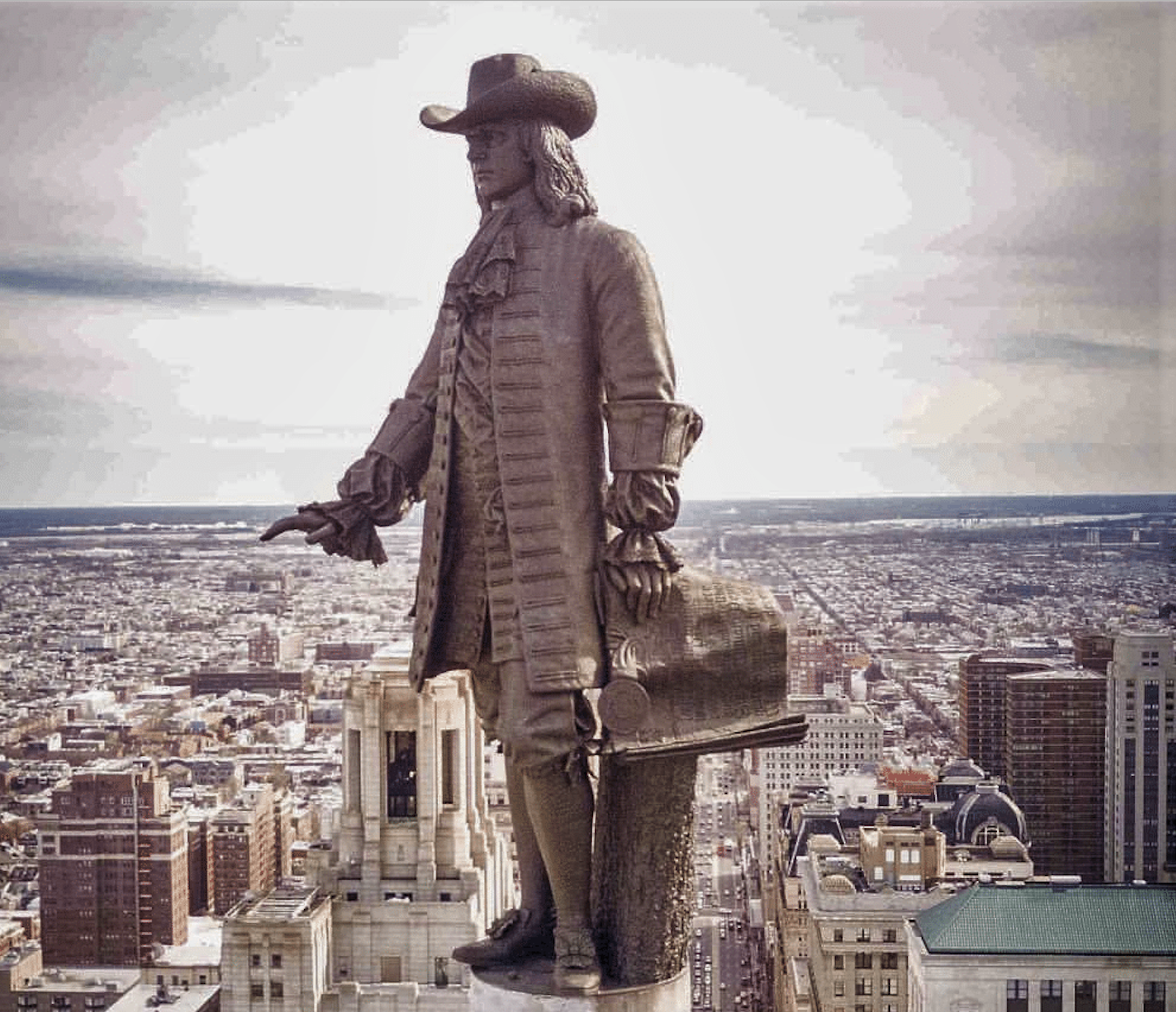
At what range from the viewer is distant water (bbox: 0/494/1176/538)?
62.3 ft

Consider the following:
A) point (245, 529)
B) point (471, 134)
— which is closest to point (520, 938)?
point (471, 134)

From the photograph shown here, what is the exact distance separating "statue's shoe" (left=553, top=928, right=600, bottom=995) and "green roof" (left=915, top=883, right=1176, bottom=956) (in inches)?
464

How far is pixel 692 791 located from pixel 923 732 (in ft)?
92.4

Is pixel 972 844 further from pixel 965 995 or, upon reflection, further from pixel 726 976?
pixel 965 995

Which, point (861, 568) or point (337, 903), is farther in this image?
point (861, 568)

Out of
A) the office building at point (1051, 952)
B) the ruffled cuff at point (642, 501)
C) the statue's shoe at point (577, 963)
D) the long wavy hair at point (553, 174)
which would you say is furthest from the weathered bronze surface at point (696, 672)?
the office building at point (1051, 952)

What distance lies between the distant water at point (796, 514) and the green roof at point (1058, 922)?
3819mm

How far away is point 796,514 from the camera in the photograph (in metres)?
20.7

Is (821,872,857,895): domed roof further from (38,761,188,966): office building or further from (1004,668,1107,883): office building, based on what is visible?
(38,761,188,966): office building

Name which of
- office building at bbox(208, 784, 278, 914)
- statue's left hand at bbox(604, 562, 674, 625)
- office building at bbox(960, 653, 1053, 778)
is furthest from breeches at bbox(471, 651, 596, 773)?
office building at bbox(960, 653, 1053, 778)

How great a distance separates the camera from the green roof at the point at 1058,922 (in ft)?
49.9

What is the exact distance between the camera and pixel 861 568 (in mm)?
30672

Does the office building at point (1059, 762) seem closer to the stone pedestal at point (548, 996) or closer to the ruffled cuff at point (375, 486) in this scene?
the stone pedestal at point (548, 996)

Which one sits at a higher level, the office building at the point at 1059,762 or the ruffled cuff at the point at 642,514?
the ruffled cuff at the point at 642,514
